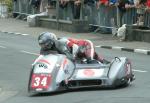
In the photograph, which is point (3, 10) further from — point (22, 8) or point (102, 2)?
point (102, 2)

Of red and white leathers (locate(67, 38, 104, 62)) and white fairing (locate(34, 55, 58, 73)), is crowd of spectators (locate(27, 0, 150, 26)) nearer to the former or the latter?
red and white leathers (locate(67, 38, 104, 62))

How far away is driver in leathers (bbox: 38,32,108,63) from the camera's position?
1280 cm

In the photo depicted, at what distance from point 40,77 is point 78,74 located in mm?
751

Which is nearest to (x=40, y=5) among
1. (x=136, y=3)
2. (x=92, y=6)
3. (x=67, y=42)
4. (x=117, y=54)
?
(x=92, y=6)

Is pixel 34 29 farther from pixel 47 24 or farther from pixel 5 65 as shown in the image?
pixel 5 65

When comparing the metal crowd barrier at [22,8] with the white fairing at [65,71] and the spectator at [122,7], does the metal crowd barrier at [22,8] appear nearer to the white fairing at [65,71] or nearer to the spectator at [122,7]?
the spectator at [122,7]

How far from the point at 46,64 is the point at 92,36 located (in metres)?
15.5

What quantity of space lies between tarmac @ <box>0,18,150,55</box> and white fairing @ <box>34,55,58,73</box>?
901 centimetres

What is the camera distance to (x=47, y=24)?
33.4m

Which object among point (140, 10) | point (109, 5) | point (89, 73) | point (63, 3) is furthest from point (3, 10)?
point (89, 73)

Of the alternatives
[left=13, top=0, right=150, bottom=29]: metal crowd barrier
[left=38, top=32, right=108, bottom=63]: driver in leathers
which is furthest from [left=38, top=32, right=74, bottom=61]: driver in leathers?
[left=13, top=0, right=150, bottom=29]: metal crowd barrier

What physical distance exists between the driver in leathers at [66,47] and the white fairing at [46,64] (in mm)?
222

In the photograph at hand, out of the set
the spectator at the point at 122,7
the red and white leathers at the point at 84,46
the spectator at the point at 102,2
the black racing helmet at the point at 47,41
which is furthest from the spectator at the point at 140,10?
the black racing helmet at the point at 47,41

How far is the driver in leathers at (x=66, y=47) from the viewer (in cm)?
1280
